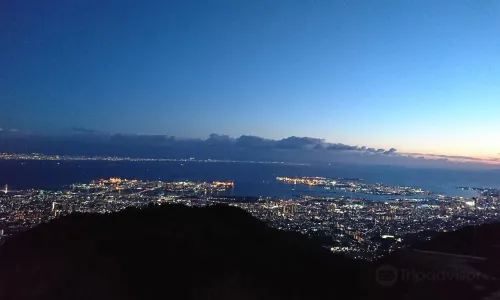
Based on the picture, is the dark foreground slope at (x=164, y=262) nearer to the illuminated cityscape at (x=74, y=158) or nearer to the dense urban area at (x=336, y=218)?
the dense urban area at (x=336, y=218)

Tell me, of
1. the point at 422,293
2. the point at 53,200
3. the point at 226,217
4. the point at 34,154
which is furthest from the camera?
the point at 34,154

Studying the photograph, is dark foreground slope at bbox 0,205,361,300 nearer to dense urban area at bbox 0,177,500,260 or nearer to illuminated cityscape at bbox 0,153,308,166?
dense urban area at bbox 0,177,500,260

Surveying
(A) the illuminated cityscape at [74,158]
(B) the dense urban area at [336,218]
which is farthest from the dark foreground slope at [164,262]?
(A) the illuminated cityscape at [74,158]

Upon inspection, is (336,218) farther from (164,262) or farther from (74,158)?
(74,158)

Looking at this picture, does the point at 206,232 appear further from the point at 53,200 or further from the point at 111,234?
the point at 53,200

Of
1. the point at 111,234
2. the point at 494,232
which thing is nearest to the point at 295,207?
the point at 494,232

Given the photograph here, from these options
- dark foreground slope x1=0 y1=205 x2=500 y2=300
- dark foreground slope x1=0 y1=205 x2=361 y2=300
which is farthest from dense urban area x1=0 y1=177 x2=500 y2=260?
dark foreground slope x1=0 y1=205 x2=361 y2=300

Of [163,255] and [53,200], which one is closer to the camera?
[163,255]
